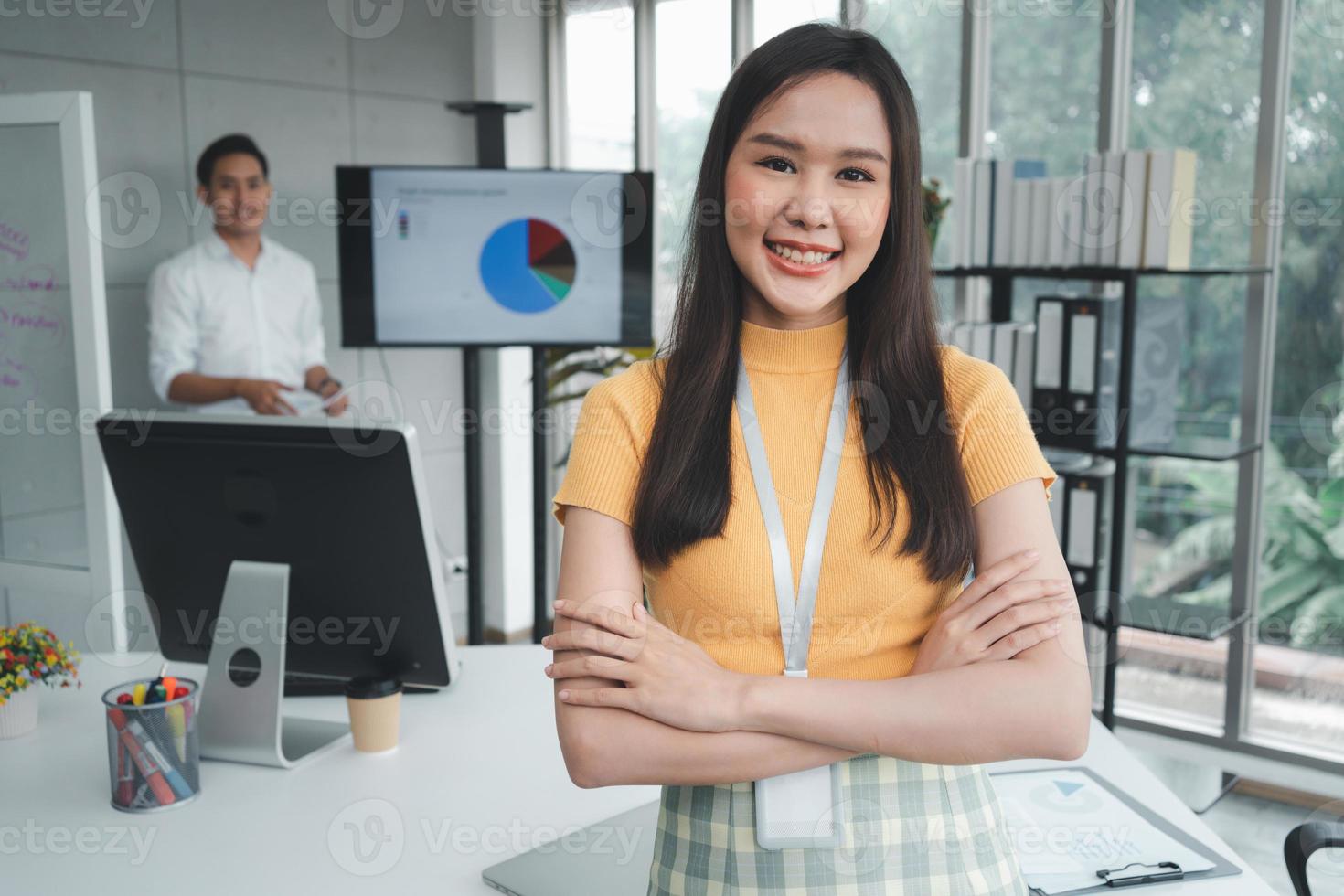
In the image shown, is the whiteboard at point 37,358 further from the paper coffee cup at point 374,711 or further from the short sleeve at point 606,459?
the short sleeve at point 606,459

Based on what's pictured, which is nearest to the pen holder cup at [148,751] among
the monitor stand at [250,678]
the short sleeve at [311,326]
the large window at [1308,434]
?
the monitor stand at [250,678]

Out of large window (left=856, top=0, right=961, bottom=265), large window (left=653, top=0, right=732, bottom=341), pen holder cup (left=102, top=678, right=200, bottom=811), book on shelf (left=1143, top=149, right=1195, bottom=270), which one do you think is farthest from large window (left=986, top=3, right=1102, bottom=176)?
pen holder cup (left=102, top=678, right=200, bottom=811)

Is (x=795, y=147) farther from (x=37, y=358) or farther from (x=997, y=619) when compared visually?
(x=37, y=358)

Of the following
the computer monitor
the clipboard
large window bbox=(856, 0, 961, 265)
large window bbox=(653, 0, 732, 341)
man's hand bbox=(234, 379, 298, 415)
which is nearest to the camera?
the clipboard

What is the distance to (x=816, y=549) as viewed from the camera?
3.81ft

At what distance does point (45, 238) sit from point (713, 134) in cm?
231

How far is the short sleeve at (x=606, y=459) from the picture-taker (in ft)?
4.00

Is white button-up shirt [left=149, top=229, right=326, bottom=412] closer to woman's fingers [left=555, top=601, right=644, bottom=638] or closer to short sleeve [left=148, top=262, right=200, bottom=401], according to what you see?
short sleeve [left=148, top=262, right=200, bottom=401]

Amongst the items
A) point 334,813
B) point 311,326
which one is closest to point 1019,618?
point 334,813

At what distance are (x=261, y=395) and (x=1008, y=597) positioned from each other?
297 cm

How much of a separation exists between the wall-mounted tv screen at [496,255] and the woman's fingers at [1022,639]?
8.38 ft

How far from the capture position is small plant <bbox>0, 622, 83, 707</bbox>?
1.73 metres

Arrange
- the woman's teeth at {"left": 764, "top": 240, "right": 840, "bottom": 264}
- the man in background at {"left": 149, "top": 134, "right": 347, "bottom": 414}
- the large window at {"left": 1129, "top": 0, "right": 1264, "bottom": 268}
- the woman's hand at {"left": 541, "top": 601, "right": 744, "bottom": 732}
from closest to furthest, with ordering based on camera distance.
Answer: the woman's hand at {"left": 541, "top": 601, "right": 744, "bottom": 732} < the woman's teeth at {"left": 764, "top": 240, "right": 840, "bottom": 264} < the large window at {"left": 1129, "top": 0, "right": 1264, "bottom": 268} < the man in background at {"left": 149, "top": 134, "right": 347, "bottom": 414}

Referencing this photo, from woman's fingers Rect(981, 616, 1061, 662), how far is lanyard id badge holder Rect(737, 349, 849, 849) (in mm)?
195
